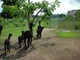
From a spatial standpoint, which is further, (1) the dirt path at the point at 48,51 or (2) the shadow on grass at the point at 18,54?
(2) the shadow on grass at the point at 18,54

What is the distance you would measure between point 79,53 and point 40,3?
744 cm

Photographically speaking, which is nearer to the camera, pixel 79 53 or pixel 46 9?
pixel 79 53

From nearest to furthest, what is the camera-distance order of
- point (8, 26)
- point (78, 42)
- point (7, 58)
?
point (7, 58)
point (78, 42)
point (8, 26)

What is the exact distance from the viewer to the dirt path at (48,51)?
15.6 metres

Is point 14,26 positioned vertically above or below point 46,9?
below

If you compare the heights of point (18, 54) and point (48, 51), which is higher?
point (48, 51)

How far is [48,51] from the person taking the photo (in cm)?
1697

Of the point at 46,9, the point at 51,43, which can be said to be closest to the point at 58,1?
the point at 46,9

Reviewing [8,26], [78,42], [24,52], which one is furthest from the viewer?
[8,26]

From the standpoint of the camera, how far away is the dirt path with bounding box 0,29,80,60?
15.6 meters

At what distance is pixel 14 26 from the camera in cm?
4269

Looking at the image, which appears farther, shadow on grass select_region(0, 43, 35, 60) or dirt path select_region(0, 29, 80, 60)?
shadow on grass select_region(0, 43, 35, 60)

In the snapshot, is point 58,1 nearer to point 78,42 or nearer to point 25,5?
point 25,5

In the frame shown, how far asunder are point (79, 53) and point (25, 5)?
24.7ft
